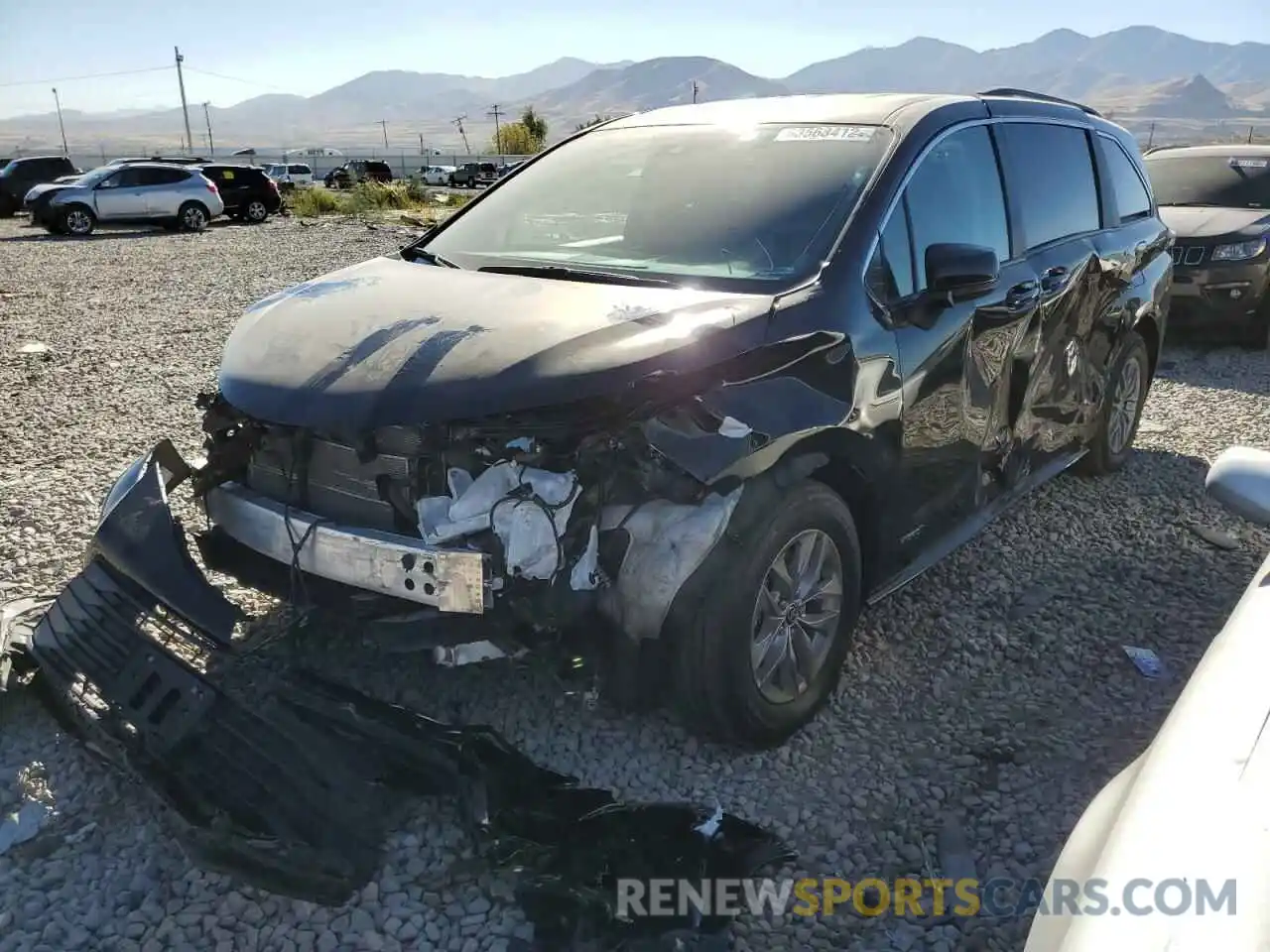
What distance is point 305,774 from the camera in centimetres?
265

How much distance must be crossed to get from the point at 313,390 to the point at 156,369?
624cm

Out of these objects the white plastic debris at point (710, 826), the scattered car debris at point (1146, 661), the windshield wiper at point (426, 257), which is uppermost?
the windshield wiper at point (426, 257)

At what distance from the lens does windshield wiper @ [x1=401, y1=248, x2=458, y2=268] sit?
3.86 m

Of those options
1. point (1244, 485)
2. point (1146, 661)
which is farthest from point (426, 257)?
point (1146, 661)

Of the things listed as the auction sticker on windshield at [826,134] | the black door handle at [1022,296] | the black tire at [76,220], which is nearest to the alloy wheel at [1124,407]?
the black door handle at [1022,296]

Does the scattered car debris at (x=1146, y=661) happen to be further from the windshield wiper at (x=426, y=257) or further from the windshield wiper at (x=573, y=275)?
the windshield wiper at (x=426, y=257)

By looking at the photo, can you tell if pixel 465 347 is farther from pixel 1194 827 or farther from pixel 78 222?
pixel 78 222

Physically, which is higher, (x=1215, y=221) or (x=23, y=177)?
(x=23, y=177)

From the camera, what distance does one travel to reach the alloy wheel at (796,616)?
118 inches

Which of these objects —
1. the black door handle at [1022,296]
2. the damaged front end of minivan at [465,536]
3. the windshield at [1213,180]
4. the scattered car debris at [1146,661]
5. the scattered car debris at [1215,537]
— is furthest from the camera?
the windshield at [1213,180]

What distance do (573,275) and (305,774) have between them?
6.02 feet

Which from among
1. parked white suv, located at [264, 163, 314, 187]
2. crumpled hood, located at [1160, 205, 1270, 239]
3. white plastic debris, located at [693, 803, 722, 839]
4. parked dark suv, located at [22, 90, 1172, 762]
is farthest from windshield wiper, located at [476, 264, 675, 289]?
parked white suv, located at [264, 163, 314, 187]

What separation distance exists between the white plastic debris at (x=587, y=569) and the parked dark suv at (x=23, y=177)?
28734mm

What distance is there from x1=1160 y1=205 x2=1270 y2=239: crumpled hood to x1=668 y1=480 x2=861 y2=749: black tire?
24.2 ft
